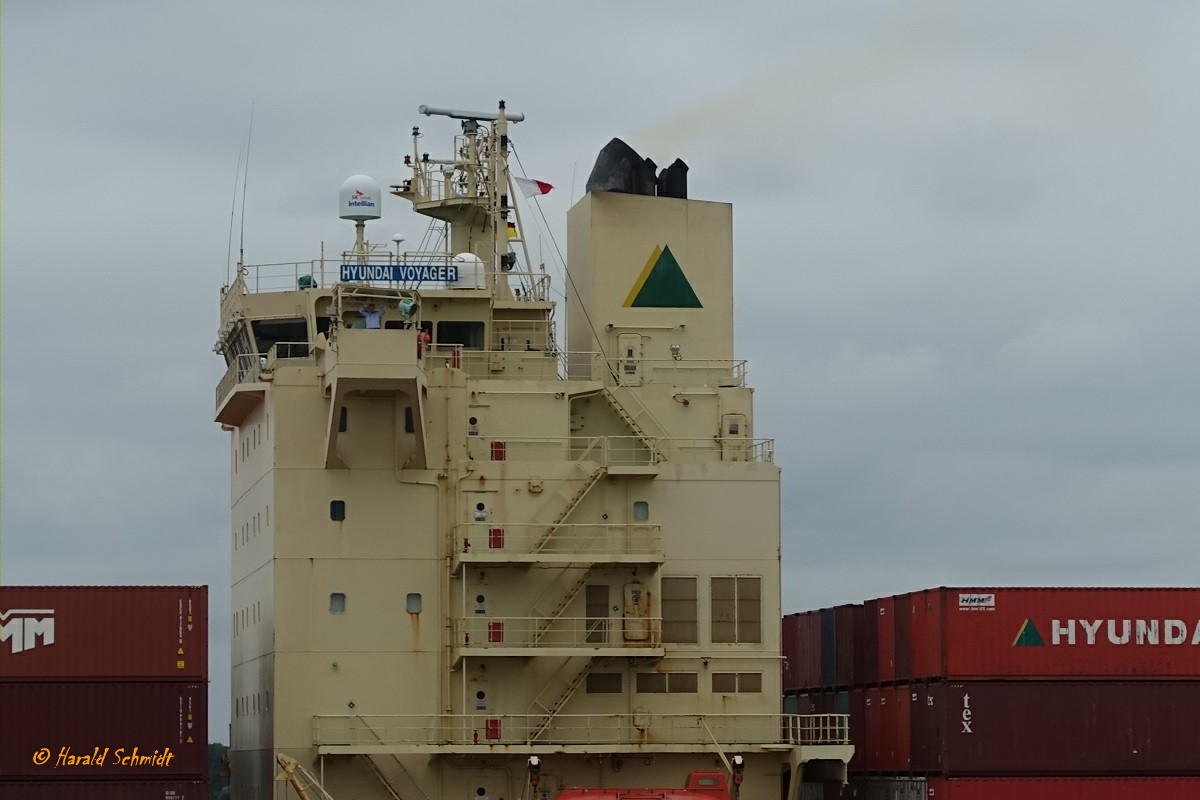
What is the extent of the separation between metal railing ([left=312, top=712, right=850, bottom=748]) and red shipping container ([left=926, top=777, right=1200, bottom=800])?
273cm

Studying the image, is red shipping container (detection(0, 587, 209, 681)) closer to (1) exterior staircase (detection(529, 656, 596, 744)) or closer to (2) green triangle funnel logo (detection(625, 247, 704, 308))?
(1) exterior staircase (detection(529, 656, 596, 744))

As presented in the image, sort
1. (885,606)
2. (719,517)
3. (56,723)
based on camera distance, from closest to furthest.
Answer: (56,723) → (719,517) → (885,606)

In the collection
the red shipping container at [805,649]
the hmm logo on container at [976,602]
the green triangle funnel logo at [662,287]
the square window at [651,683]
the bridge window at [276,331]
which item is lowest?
the square window at [651,683]

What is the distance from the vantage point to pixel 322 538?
3950 centimetres

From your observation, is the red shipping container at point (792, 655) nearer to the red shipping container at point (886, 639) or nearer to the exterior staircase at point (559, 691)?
the red shipping container at point (886, 639)

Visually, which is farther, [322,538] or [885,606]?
[885,606]

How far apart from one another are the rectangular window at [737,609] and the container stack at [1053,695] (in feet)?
13.3

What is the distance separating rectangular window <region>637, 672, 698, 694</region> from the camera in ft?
132

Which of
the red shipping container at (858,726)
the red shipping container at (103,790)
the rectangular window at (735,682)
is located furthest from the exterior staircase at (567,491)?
the red shipping container at (858,726)

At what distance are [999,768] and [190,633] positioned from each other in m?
16.1

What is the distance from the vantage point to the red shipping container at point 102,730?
3778 centimetres

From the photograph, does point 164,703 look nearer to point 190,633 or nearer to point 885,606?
point 190,633

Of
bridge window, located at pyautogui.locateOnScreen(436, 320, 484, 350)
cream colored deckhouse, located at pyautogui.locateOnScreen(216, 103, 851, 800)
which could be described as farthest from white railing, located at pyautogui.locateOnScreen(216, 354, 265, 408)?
bridge window, located at pyautogui.locateOnScreen(436, 320, 484, 350)

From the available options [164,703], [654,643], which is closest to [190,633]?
[164,703]
